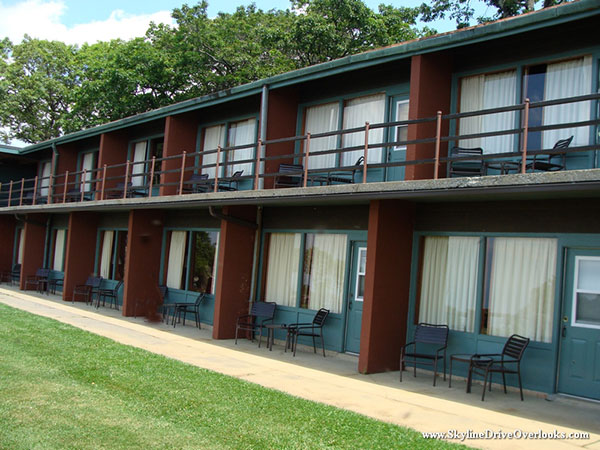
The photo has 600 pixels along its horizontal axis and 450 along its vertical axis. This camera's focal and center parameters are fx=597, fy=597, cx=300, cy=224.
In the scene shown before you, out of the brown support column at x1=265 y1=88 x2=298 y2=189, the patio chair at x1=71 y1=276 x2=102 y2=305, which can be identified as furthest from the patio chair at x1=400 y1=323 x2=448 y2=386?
the patio chair at x1=71 y1=276 x2=102 y2=305

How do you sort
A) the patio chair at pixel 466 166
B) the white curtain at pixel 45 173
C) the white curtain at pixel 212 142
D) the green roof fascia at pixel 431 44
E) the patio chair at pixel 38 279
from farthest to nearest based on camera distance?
the white curtain at pixel 45 173 → the patio chair at pixel 38 279 → the white curtain at pixel 212 142 → the patio chair at pixel 466 166 → the green roof fascia at pixel 431 44

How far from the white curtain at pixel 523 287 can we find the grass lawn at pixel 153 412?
3.90m

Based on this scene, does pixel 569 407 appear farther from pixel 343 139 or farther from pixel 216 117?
pixel 216 117

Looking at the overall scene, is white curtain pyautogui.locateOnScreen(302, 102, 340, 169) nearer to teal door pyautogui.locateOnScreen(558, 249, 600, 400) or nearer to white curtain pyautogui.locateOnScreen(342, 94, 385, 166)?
white curtain pyautogui.locateOnScreen(342, 94, 385, 166)

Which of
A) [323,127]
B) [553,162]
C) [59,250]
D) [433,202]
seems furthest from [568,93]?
[59,250]

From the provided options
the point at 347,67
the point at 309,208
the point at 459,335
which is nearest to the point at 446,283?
the point at 459,335

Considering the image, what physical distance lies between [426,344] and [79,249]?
1450 cm

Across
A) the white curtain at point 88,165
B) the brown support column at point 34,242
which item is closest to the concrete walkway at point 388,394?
the white curtain at point 88,165

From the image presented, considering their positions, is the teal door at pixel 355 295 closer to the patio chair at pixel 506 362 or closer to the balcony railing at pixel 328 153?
the balcony railing at pixel 328 153

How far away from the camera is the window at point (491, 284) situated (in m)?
9.47

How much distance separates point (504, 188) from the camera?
8227mm

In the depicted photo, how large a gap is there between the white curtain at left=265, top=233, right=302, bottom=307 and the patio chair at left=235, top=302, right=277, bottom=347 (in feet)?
1.24

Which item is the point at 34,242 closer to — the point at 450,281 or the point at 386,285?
the point at 386,285

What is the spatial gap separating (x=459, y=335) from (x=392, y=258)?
5.78ft
